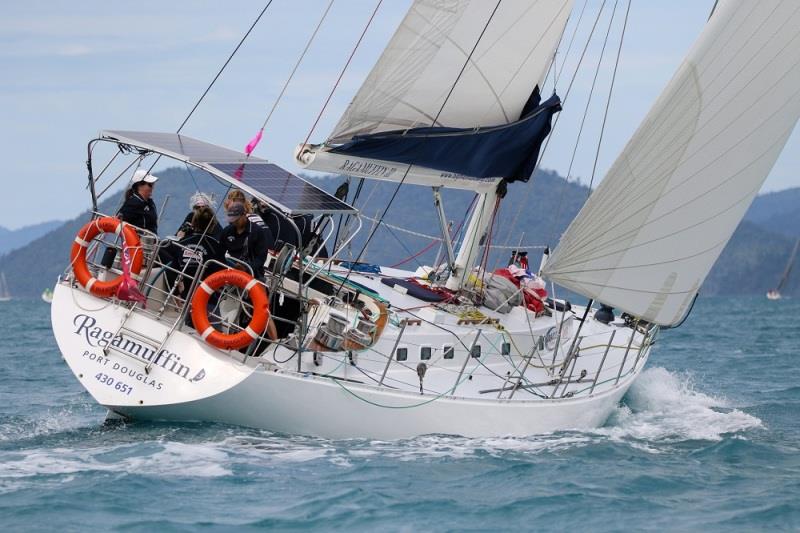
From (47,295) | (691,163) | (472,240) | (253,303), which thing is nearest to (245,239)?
(253,303)

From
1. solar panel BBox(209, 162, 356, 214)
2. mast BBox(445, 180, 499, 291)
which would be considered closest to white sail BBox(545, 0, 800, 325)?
mast BBox(445, 180, 499, 291)

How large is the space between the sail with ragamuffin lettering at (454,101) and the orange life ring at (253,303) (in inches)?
65.7

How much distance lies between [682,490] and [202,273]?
431cm

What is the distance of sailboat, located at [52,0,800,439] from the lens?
9570mm

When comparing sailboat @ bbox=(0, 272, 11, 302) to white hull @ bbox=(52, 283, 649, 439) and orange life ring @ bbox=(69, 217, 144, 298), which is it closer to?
orange life ring @ bbox=(69, 217, 144, 298)

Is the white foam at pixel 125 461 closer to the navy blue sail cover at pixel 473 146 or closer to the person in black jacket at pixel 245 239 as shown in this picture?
the person in black jacket at pixel 245 239

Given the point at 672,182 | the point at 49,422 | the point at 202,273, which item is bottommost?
the point at 49,422

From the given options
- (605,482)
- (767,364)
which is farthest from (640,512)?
(767,364)

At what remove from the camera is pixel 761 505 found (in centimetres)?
828

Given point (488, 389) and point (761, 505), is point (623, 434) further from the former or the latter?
point (761, 505)

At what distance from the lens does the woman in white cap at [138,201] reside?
10.6m

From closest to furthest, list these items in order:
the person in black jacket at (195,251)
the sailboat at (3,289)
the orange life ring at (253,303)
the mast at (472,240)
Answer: the orange life ring at (253,303) < the person in black jacket at (195,251) < the mast at (472,240) < the sailboat at (3,289)

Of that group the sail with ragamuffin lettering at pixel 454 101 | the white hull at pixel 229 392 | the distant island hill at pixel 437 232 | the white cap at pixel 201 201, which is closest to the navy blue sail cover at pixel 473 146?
the sail with ragamuffin lettering at pixel 454 101

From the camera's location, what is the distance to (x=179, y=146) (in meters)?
10.4
